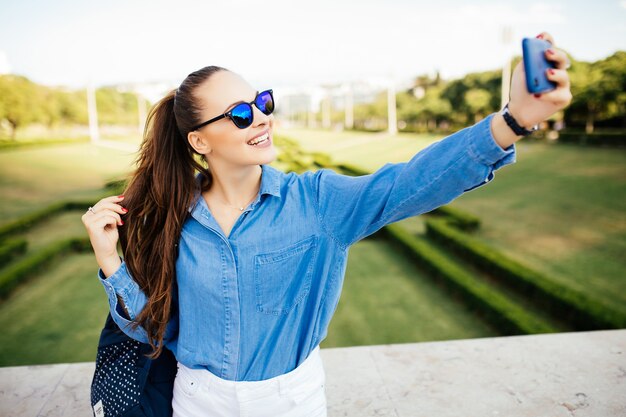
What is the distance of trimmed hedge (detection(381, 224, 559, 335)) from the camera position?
14.9 feet

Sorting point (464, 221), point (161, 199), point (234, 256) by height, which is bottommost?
point (464, 221)

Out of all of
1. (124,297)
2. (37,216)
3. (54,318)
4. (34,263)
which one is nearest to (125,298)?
(124,297)

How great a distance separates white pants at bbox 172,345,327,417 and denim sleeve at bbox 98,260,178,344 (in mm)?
194

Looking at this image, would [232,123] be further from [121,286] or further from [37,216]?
[37,216]

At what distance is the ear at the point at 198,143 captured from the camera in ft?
4.67

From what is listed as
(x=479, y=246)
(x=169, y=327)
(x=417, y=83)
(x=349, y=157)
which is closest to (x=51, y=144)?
(x=349, y=157)

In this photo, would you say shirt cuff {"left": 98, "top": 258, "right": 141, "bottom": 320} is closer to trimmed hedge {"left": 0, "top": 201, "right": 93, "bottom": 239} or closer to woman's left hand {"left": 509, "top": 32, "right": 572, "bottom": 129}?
woman's left hand {"left": 509, "top": 32, "right": 572, "bottom": 129}

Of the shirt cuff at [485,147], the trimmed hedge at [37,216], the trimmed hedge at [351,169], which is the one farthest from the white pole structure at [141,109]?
the shirt cuff at [485,147]

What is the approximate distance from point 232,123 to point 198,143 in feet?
0.53

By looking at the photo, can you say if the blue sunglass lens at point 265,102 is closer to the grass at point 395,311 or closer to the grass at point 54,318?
the grass at point 395,311

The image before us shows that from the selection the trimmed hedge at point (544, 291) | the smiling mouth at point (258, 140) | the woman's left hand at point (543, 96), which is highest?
the woman's left hand at point (543, 96)

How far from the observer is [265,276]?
1.32 m

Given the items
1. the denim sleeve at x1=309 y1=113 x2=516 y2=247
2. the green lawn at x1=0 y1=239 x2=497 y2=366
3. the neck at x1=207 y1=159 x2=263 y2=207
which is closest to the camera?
the denim sleeve at x1=309 y1=113 x2=516 y2=247

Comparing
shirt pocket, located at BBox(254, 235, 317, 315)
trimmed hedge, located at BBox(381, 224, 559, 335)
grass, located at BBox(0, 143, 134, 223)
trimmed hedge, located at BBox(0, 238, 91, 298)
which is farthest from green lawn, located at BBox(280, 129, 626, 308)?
grass, located at BBox(0, 143, 134, 223)
